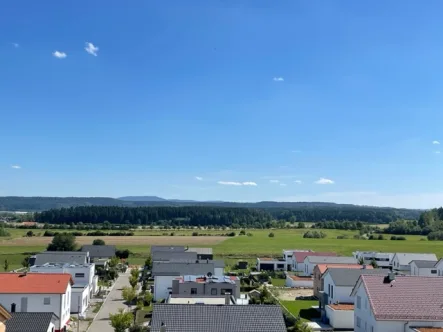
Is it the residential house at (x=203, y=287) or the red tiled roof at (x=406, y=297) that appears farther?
the residential house at (x=203, y=287)

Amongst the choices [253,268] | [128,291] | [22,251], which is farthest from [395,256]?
[22,251]

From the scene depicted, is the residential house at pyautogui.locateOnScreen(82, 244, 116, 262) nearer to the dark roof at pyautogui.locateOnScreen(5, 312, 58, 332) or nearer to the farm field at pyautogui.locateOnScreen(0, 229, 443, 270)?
the farm field at pyautogui.locateOnScreen(0, 229, 443, 270)

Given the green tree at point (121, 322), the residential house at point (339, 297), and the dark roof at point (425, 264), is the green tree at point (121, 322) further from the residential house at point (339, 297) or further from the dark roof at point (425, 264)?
the dark roof at point (425, 264)

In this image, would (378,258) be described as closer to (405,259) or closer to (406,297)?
(405,259)

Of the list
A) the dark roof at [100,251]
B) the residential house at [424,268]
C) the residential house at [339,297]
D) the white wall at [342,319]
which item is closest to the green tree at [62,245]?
the dark roof at [100,251]

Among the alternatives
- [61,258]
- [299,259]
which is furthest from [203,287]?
[299,259]

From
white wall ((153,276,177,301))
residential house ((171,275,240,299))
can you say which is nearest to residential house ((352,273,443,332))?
A: residential house ((171,275,240,299))
